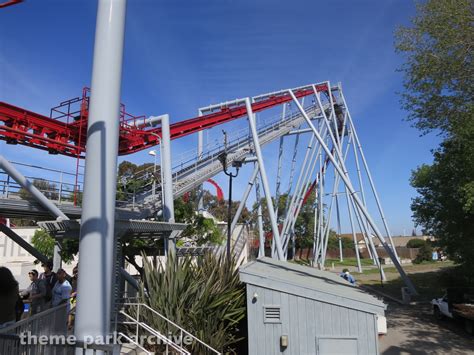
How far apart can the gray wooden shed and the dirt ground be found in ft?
8.91

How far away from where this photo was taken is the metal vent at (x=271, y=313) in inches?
319

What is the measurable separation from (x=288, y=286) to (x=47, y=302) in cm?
510

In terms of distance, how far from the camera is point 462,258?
A: 17609 mm

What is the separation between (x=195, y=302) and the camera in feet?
26.7

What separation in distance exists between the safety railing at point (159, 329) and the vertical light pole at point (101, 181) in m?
4.42

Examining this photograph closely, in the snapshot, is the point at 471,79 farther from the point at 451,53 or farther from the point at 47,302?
the point at 47,302

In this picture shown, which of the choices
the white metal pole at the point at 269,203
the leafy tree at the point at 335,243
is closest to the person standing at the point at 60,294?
the white metal pole at the point at 269,203

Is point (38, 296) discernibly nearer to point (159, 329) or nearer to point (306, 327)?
point (159, 329)

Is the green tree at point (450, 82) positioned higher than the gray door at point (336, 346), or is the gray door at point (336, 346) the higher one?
the green tree at point (450, 82)

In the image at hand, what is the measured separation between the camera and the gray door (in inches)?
310

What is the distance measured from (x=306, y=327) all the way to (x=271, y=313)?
2.53 ft

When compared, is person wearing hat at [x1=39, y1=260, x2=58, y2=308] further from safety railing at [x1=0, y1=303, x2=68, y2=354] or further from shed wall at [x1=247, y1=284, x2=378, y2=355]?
shed wall at [x1=247, y1=284, x2=378, y2=355]

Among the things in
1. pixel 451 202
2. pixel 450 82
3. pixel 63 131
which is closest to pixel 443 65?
pixel 450 82

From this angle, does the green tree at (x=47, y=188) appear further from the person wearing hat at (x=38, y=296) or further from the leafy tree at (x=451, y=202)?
the leafy tree at (x=451, y=202)
